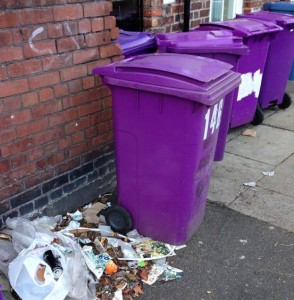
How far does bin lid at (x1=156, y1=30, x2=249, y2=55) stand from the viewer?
3565mm

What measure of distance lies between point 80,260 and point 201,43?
2.19m

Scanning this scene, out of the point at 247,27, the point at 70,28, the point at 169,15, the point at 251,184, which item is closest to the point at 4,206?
the point at 70,28

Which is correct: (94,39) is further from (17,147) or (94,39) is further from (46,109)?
(17,147)

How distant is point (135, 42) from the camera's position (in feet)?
12.2

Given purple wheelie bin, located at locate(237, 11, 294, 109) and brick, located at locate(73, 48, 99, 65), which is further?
purple wheelie bin, located at locate(237, 11, 294, 109)

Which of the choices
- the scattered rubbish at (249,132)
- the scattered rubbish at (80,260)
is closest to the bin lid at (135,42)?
the scattered rubbish at (80,260)

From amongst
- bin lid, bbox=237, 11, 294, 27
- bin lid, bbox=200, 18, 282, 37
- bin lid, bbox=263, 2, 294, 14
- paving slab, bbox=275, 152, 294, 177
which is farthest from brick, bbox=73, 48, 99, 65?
bin lid, bbox=263, 2, 294, 14

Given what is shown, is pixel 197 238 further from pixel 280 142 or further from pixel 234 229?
pixel 280 142

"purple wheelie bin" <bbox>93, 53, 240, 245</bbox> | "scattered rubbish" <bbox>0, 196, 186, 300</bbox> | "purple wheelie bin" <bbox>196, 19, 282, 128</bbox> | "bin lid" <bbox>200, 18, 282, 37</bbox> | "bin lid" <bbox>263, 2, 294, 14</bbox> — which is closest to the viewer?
"scattered rubbish" <bbox>0, 196, 186, 300</bbox>

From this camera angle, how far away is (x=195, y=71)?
2.54m

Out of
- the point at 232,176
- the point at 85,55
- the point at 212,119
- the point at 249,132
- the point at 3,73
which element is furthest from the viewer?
Result: the point at 249,132

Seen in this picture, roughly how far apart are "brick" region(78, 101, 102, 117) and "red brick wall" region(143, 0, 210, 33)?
156 cm

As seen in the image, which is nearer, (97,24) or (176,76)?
(176,76)

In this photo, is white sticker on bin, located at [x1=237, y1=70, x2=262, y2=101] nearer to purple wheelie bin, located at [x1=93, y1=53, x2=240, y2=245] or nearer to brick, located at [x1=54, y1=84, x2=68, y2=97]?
purple wheelie bin, located at [x1=93, y1=53, x2=240, y2=245]
